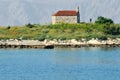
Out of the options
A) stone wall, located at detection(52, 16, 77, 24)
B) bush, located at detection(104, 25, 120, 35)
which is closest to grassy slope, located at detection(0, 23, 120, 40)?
bush, located at detection(104, 25, 120, 35)

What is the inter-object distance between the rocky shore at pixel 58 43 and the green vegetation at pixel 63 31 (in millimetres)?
8752

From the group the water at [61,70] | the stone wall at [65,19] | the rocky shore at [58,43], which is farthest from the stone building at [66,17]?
the water at [61,70]

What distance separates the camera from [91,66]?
64125mm

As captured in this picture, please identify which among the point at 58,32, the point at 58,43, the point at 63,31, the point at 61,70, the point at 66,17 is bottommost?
the point at 61,70

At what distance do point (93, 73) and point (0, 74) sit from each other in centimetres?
874

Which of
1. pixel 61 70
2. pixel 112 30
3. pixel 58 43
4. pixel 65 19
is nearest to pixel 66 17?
pixel 65 19

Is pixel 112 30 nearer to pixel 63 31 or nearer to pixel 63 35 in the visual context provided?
pixel 63 31

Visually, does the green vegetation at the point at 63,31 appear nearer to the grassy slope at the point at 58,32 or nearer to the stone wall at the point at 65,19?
the grassy slope at the point at 58,32

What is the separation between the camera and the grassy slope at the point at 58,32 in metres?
123

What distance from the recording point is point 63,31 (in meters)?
131

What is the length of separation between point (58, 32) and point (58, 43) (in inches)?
704

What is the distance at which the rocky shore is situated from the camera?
344 feet

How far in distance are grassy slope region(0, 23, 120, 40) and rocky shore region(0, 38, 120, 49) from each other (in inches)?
321

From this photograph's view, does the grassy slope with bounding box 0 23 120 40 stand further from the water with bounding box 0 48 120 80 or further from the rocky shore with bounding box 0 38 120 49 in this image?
the water with bounding box 0 48 120 80
